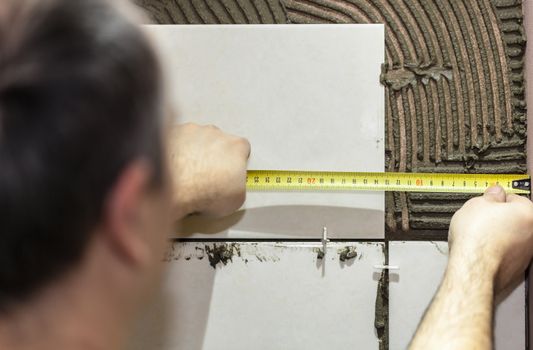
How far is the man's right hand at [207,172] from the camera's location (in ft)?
4.09

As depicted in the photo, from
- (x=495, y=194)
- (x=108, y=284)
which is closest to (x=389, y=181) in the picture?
(x=495, y=194)

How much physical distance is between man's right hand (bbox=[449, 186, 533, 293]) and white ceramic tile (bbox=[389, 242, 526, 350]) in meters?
0.07

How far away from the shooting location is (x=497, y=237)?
48.0 inches

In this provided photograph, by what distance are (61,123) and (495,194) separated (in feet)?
3.40

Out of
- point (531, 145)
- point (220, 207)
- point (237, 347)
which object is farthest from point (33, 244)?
point (531, 145)

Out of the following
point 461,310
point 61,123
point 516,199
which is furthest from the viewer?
point 516,199

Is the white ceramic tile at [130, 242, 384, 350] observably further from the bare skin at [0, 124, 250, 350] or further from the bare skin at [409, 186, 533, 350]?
the bare skin at [0, 124, 250, 350]

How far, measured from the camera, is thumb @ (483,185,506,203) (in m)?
1.26

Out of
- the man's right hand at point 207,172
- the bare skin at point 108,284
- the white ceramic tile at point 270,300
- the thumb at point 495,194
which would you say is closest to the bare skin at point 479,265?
the thumb at point 495,194

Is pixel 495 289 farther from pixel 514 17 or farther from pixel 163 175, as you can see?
A: pixel 163 175

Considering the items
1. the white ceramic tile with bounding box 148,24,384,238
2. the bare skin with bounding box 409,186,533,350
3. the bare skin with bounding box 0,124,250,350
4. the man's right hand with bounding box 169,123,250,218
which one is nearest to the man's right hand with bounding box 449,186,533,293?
the bare skin with bounding box 409,186,533,350

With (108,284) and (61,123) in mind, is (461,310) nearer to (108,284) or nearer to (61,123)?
(108,284)

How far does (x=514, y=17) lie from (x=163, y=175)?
106 cm

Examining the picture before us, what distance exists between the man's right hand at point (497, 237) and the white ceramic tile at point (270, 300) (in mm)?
183
